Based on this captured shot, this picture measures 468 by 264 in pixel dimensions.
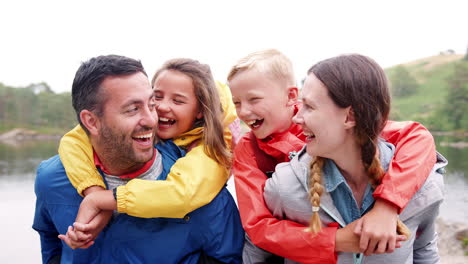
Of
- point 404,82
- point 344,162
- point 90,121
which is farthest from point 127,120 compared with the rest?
point 404,82

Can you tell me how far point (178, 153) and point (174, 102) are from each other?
0.36m

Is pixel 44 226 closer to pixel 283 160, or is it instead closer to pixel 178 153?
pixel 178 153

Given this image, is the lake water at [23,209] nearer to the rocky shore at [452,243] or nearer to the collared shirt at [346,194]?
the rocky shore at [452,243]

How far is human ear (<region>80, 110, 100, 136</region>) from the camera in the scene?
248 centimetres

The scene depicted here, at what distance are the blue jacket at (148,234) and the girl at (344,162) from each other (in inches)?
19.9

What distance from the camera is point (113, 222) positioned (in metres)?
2.50

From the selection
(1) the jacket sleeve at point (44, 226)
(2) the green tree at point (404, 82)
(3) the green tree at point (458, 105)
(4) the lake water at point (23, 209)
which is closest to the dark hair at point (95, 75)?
(1) the jacket sleeve at point (44, 226)

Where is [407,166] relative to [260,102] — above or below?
below

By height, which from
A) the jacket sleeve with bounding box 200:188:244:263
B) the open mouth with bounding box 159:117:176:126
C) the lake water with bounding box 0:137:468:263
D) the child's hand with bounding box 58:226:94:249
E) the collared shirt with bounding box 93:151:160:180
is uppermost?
the open mouth with bounding box 159:117:176:126

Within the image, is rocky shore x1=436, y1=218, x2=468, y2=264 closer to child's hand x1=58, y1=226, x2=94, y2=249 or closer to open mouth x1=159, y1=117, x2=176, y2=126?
open mouth x1=159, y1=117, x2=176, y2=126

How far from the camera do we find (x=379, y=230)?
1.81m

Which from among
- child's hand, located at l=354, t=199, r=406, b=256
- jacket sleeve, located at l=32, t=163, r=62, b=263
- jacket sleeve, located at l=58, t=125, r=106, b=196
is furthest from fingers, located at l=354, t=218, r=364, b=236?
jacket sleeve, located at l=32, t=163, r=62, b=263

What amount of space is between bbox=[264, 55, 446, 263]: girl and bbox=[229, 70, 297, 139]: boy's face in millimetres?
439

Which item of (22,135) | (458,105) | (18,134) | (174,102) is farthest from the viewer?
(22,135)
